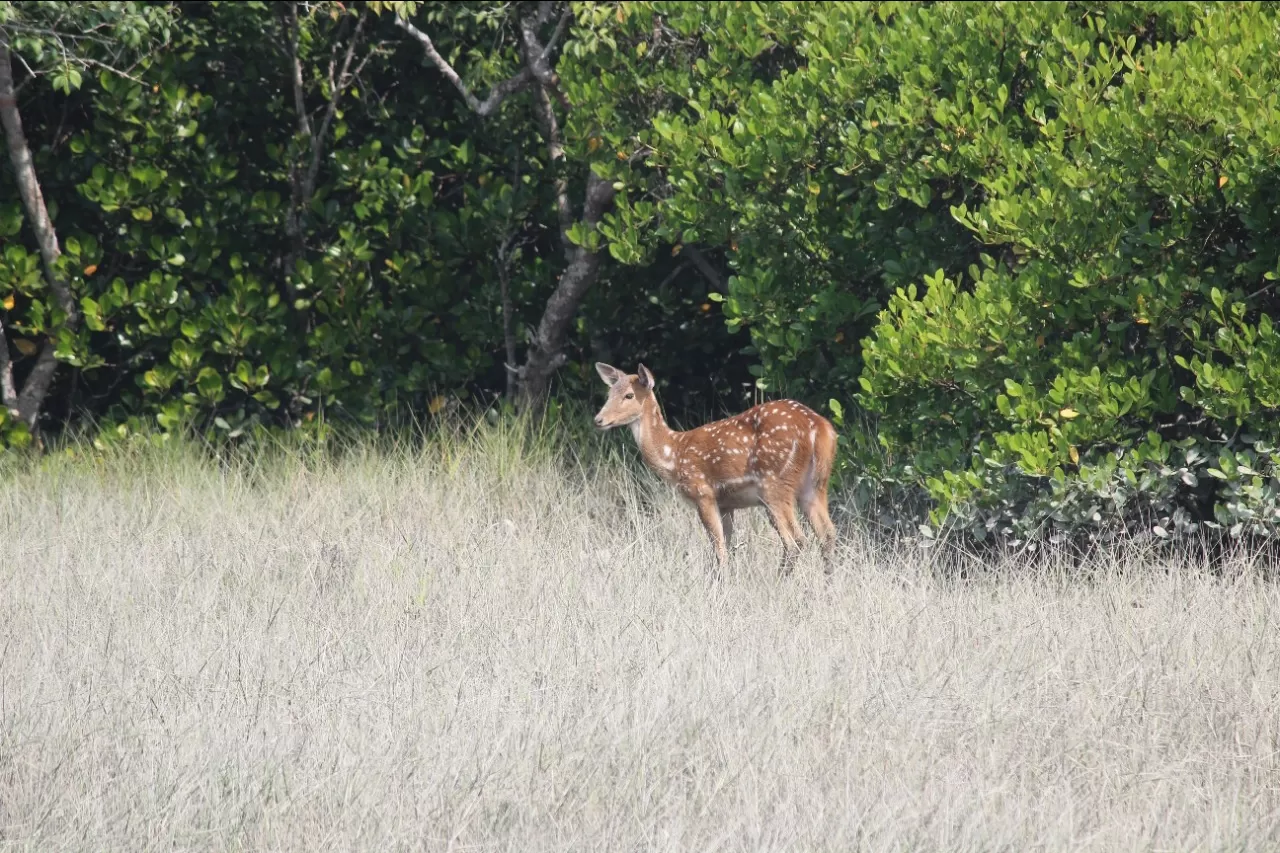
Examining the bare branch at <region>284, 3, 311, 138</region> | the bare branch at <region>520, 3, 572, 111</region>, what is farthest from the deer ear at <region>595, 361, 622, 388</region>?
the bare branch at <region>284, 3, 311, 138</region>

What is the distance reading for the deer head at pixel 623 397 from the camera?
7430mm

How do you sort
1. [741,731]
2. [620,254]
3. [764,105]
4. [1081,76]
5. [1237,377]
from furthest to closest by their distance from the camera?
[620,254] < [764,105] < [1081,76] < [1237,377] < [741,731]

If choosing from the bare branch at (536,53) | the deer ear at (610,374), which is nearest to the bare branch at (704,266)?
the bare branch at (536,53)

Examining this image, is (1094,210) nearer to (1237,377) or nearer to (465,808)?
(1237,377)

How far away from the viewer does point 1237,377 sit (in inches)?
247

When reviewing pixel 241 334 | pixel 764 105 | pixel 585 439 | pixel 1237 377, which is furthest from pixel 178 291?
pixel 1237 377

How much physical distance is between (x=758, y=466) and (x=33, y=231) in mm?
4748

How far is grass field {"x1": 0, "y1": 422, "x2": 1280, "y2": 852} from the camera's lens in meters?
4.30

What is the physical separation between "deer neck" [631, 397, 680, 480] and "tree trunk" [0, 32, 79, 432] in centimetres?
365

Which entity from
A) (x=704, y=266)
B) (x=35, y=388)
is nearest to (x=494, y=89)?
(x=704, y=266)

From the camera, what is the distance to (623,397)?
7527 millimetres

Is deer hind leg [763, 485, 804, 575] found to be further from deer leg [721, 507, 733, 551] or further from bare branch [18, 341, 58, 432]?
bare branch [18, 341, 58, 432]

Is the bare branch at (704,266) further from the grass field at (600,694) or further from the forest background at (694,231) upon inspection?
the grass field at (600,694)

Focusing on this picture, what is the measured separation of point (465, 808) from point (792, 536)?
9.74 feet
